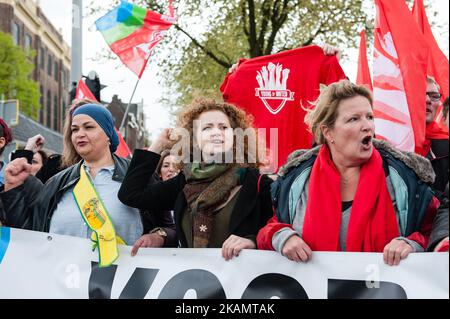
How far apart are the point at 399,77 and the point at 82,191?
250 centimetres

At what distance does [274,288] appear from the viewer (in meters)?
2.67

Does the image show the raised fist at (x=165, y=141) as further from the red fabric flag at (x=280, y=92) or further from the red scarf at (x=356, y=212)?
the red fabric flag at (x=280, y=92)

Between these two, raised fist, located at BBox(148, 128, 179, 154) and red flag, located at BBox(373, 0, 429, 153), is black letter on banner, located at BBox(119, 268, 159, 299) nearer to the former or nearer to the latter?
raised fist, located at BBox(148, 128, 179, 154)

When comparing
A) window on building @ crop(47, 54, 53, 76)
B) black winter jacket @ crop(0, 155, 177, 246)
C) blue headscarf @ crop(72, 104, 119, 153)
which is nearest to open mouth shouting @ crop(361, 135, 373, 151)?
black winter jacket @ crop(0, 155, 177, 246)

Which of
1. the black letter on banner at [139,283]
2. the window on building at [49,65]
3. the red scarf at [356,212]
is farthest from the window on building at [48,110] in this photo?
the red scarf at [356,212]

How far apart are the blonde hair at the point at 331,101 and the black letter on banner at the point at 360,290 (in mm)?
649

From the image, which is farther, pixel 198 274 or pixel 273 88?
pixel 273 88

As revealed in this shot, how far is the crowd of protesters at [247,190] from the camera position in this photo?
8.02 ft

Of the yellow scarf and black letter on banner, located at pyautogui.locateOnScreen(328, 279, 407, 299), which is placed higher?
the yellow scarf

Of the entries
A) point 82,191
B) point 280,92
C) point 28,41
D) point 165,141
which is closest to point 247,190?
point 165,141

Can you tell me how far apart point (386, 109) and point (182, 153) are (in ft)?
6.04

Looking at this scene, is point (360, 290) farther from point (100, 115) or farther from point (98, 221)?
point (100, 115)

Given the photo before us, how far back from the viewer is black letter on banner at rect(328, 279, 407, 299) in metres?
2.46

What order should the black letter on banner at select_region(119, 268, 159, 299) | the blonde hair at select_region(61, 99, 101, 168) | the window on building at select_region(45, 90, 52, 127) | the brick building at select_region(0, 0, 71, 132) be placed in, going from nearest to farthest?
the black letter on banner at select_region(119, 268, 159, 299), the blonde hair at select_region(61, 99, 101, 168), the brick building at select_region(0, 0, 71, 132), the window on building at select_region(45, 90, 52, 127)
